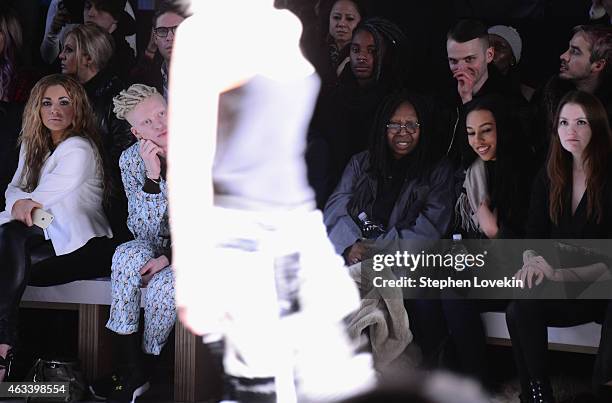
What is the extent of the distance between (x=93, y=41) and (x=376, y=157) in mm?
1216

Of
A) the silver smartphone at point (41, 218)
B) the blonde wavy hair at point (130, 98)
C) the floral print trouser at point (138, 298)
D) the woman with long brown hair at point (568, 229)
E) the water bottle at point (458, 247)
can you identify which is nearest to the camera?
the woman with long brown hair at point (568, 229)

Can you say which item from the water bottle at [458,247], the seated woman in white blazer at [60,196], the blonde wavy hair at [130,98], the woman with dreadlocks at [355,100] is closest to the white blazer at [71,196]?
the seated woman in white blazer at [60,196]

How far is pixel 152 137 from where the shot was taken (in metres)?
3.63

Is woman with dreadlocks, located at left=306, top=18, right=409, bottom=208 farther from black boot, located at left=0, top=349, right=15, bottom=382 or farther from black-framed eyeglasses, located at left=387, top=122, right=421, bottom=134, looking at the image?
black boot, located at left=0, top=349, right=15, bottom=382

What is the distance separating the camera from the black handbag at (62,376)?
3578mm

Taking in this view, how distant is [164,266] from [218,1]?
98 centimetres

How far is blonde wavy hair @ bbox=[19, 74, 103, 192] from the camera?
3.74m

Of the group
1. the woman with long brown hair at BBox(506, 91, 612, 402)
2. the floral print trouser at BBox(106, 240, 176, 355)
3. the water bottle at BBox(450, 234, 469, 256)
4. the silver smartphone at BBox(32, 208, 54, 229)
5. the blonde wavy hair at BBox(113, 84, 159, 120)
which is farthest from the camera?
the silver smartphone at BBox(32, 208, 54, 229)

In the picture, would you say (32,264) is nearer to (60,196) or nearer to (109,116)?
(60,196)

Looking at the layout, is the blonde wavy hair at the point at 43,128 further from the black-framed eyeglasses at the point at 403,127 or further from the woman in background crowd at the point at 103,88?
the black-framed eyeglasses at the point at 403,127

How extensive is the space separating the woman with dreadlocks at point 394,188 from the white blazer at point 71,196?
984 millimetres

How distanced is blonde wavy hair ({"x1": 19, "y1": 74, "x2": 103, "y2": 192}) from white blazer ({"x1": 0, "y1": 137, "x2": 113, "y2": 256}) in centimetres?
3

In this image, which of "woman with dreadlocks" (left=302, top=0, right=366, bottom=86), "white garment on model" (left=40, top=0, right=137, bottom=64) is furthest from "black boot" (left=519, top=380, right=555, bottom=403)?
"white garment on model" (left=40, top=0, right=137, bottom=64)

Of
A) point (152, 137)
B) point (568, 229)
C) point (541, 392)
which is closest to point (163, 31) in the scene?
point (152, 137)
